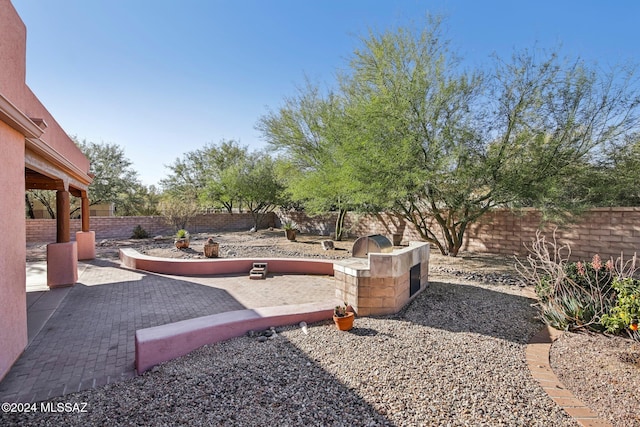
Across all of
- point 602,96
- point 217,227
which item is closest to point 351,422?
point 602,96

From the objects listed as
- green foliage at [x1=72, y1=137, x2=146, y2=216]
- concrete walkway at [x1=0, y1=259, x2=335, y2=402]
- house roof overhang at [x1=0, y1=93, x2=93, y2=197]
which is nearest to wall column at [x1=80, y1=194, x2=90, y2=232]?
house roof overhang at [x1=0, y1=93, x2=93, y2=197]

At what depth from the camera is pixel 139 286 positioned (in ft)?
24.8

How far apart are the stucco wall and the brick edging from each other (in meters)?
5.70

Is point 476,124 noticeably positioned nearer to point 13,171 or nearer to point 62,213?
point 13,171

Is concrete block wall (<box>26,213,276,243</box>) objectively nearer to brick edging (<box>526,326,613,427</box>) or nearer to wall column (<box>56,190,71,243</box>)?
wall column (<box>56,190,71,243</box>)

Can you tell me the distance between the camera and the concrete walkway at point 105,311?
11.3 feet

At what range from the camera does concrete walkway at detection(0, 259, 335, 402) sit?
3.44 m

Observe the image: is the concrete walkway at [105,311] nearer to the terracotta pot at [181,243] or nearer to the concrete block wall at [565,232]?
the terracotta pot at [181,243]

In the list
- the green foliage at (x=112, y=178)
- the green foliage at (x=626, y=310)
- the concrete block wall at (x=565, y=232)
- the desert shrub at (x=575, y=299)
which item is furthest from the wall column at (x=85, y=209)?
the green foliage at (x=626, y=310)

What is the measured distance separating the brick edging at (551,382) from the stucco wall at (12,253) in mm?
5696

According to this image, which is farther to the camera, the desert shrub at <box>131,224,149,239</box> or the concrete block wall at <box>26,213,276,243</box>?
the desert shrub at <box>131,224,149,239</box>

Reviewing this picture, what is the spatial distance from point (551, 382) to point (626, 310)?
58.3 inches

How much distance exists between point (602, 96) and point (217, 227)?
74.4 ft

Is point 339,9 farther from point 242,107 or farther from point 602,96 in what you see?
point 602,96
